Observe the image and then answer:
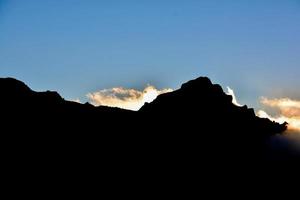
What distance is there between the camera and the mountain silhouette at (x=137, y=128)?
9662 cm

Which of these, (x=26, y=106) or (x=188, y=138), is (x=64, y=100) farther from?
(x=188, y=138)

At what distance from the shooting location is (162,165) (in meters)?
94.8

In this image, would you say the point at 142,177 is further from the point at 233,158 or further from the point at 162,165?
the point at 233,158

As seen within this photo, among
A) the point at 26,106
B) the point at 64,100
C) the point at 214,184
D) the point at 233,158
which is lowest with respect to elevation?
the point at 214,184

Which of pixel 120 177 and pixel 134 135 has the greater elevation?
pixel 134 135

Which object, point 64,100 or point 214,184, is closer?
point 214,184

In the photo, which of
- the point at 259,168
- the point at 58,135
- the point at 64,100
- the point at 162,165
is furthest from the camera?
the point at 64,100

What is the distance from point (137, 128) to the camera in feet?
363

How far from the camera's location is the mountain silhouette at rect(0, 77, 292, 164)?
96.6m

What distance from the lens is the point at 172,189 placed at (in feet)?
275

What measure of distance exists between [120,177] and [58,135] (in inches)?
943

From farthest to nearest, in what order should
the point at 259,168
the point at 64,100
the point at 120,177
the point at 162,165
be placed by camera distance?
the point at 64,100 < the point at 162,165 < the point at 120,177 < the point at 259,168

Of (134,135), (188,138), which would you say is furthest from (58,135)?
(188,138)

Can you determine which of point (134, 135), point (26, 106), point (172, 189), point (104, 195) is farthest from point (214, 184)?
point (26, 106)
